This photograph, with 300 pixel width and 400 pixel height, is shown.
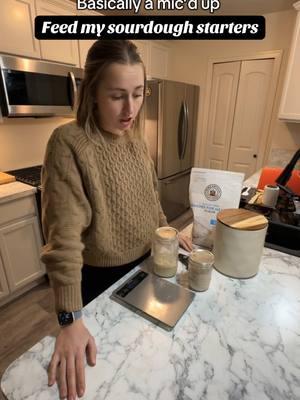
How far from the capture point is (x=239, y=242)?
688 mm

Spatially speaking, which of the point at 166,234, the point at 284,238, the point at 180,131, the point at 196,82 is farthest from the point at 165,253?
the point at 196,82

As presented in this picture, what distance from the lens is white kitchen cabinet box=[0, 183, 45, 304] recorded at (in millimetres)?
1628

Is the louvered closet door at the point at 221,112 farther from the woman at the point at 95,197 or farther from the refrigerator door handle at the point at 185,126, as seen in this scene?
the woman at the point at 95,197

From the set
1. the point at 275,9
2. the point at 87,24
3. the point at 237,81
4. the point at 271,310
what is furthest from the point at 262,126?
the point at 271,310

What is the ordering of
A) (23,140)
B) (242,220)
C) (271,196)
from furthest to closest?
(23,140)
(271,196)
(242,220)

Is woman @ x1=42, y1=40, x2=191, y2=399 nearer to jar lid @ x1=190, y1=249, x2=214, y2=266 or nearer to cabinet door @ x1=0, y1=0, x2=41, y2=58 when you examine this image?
jar lid @ x1=190, y1=249, x2=214, y2=266

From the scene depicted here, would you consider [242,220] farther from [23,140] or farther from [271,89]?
[271,89]

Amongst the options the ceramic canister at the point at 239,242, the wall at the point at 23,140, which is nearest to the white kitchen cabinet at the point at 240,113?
the wall at the point at 23,140

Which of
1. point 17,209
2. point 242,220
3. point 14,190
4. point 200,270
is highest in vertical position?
point 242,220

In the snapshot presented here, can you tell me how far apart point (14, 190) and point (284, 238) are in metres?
1.63

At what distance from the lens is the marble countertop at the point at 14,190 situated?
1.57m

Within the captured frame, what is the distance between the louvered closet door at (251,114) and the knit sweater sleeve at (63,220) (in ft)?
9.30

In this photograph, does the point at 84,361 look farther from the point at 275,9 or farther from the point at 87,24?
the point at 275,9

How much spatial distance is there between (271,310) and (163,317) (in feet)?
0.95
